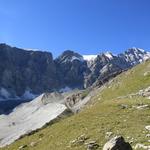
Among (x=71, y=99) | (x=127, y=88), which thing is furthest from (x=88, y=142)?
(x=71, y=99)

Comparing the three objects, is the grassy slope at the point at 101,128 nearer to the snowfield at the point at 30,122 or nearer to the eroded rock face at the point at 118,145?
the eroded rock face at the point at 118,145

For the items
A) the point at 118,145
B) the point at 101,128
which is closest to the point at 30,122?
the point at 101,128

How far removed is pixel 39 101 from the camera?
187375 millimetres

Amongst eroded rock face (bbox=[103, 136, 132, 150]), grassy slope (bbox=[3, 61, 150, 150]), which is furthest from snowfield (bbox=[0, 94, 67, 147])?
eroded rock face (bbox=[103, 136, 132, 150])

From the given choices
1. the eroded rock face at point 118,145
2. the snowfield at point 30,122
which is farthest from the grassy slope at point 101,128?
the snowfield at point 30,122

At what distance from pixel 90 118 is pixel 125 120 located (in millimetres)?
6708

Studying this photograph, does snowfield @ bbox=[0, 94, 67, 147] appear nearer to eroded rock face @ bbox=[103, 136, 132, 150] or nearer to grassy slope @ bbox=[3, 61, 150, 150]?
grassy slope @ bbox=[3, 61, 150, 150]

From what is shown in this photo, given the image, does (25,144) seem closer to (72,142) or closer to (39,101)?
(72,142)

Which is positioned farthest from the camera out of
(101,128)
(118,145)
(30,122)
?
(30,122)

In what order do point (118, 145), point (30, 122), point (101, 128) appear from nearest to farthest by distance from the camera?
point (118, 145) → point (101, 128) → point (30, 122)

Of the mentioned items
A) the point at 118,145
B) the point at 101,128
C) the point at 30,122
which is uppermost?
the point at 30,122

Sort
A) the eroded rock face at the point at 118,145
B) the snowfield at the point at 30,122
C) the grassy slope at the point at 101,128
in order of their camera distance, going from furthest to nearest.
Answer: the snowfield at the point at 30,122
the grassy slope at the point at 101,128
the eroded rock face at the point at 118,145

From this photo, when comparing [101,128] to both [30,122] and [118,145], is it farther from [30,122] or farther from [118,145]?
[30,122]

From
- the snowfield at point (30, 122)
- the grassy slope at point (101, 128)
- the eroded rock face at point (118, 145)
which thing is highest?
the snowfield at point (30, 122)
